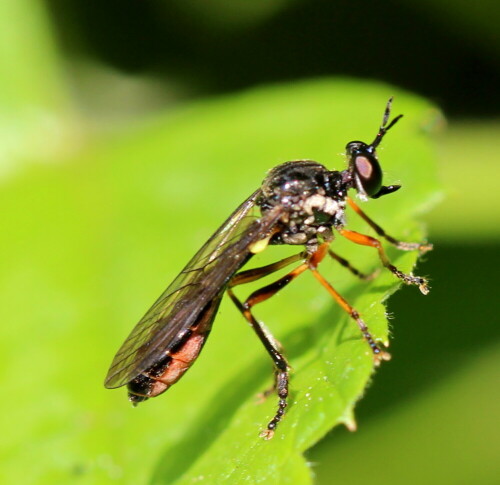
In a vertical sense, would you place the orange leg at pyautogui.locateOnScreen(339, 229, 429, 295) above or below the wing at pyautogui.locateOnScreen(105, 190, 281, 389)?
below

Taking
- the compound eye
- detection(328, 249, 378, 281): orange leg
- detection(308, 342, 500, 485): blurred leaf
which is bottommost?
detection(308, 342, 500, 485): blurred leaf

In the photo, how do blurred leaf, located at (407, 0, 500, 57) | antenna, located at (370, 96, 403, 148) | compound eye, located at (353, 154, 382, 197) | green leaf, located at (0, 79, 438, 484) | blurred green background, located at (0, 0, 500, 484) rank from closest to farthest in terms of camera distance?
green leaf, located at (0, 79, 438, 484)
antenna, located at (370, 96, 403, 148)
compound eye, located at (353, 154, 382, 197)
blurred green background, located at (0, 0, 500, 484)
blurred leaf, located at (407, 0, 500, 57)

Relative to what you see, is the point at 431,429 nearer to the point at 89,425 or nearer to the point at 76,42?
the point at 89,425

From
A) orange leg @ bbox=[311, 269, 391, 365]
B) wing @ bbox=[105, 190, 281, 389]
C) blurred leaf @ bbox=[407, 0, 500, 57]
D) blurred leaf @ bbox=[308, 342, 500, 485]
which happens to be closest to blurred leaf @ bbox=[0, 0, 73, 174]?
blurred leaf @ bbox=[407, 0, 500, 57]

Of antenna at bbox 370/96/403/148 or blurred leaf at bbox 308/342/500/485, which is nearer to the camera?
antenna at bbox 370/96/403/148

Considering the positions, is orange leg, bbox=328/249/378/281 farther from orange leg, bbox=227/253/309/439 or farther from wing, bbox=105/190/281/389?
wing, bbox=105/190/281/389

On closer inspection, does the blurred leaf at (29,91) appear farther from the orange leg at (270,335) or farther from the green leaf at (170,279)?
the orange leg at (270,335)

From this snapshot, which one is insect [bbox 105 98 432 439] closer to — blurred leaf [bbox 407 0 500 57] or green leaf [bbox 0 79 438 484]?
green leaf [bbox 0 79 438 484]

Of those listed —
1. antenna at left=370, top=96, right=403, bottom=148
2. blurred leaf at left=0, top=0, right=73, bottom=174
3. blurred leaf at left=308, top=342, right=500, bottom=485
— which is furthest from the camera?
blurred leaf at left=0, top=0, right=73, bottom=174
